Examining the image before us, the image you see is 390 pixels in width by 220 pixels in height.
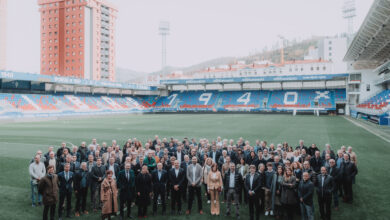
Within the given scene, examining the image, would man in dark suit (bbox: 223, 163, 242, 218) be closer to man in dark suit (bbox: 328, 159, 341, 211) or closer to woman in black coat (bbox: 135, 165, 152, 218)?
woman in black coat (bbox: 135, 165, 152, 218)

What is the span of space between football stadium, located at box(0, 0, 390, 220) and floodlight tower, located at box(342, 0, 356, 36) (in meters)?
0.45

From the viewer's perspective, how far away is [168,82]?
69.2 meters

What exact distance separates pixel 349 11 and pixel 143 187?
88907 mm

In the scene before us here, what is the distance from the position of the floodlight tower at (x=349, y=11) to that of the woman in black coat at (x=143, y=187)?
85.6 meters

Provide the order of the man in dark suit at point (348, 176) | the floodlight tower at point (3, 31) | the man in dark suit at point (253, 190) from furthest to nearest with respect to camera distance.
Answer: the floodlight tower at point (3, 31)
the man in dark suit at point (348, 176)
the man in dark suit at point (253, 190)

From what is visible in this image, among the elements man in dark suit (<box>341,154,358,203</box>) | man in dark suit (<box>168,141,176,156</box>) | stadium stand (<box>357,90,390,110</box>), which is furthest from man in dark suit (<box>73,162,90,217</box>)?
stadium stand (<box>357,90,390,110</box>)

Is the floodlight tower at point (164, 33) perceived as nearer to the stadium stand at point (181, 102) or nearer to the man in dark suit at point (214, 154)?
the stadium stand at point (181, 102)

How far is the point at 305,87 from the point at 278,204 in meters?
58.9

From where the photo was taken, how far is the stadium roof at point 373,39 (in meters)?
21.6

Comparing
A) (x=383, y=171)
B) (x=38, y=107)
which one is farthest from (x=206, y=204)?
(x=38, y=107)

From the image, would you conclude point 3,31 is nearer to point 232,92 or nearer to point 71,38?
point 71,38

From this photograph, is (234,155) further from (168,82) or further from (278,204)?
(168,82)

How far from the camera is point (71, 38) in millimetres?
82062

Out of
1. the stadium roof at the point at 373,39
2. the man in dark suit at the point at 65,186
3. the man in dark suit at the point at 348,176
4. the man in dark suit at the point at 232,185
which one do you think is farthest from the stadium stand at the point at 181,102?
the man in dark suit at the point at 348,176
